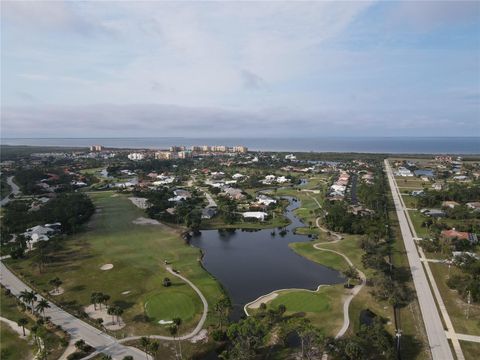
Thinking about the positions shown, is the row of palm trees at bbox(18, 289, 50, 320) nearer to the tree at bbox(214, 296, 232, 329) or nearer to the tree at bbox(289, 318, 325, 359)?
the tree at bbox(214, 296, 232, 329)

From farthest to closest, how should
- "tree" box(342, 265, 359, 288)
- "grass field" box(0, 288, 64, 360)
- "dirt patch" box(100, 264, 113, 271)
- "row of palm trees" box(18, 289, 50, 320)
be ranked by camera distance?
"dirt patch" box(100, 264, 113, 271)
"tree" box(342, 265, 359, 288)
"row of palm trees" box(18, 289, 50, 320)
"grass field" box(0, 288, 64, 360)

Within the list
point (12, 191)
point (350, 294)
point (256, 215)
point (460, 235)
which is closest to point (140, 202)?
point (256, 215)

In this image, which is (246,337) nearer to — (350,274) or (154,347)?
(154,347)

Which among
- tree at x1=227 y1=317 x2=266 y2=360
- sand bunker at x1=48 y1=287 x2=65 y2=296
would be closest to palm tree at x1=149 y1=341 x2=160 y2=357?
tree at x1=227 y1=317 x2=266 y2=360

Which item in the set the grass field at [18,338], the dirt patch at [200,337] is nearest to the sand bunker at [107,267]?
the grass field at [18,338]

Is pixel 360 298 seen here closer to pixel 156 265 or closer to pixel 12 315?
pixel 156 265

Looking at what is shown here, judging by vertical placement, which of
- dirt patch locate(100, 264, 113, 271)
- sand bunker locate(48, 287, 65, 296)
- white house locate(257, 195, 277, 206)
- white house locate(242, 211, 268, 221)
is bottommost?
sand bunker locate(48, 287, 65, 296)

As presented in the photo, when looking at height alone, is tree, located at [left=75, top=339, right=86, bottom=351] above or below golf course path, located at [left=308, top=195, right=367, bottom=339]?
below

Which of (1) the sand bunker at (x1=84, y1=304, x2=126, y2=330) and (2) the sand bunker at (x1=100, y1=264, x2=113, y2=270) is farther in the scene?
(2) the sand bunker at (x1=100, y1=264, x2=113, y2=270)
